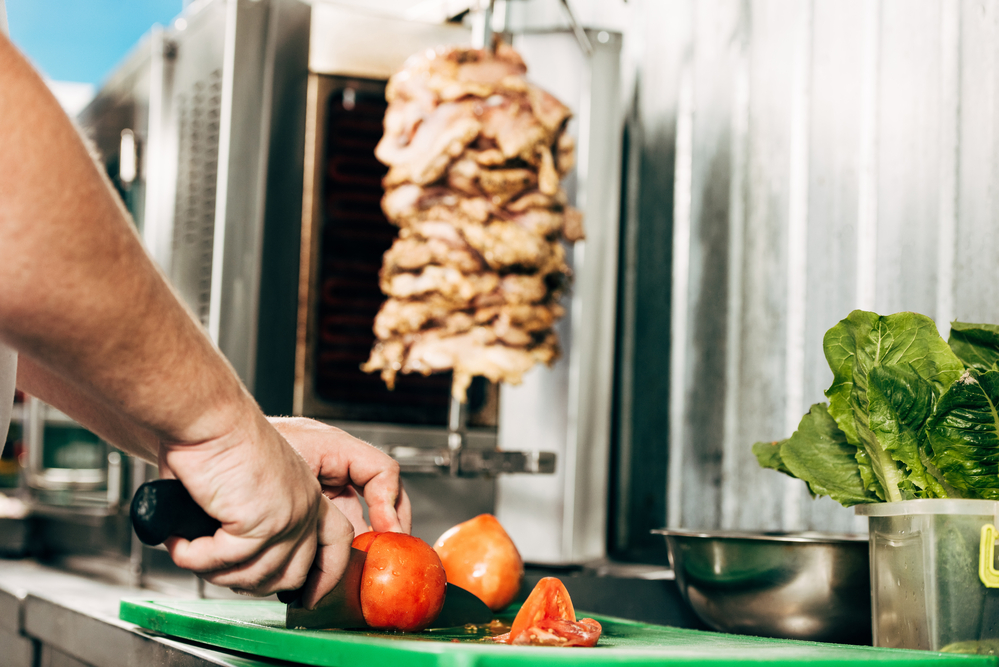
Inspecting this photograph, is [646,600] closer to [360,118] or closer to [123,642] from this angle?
[123,642]

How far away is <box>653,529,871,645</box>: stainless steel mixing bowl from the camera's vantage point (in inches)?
47.1

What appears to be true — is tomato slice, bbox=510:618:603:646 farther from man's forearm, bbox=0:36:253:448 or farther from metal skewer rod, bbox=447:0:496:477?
metal skewer rod, bbox=447:0:496:477

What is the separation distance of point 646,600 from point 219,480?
96 centimetres

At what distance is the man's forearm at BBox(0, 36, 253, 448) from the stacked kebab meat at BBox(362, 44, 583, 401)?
1.02 meters

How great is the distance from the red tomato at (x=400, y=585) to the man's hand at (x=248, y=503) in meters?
0.17

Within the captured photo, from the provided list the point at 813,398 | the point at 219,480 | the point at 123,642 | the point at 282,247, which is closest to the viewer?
the point at 219,480

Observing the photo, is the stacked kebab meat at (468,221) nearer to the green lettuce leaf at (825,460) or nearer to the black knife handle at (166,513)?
the green lettuce leaf at (825,460)

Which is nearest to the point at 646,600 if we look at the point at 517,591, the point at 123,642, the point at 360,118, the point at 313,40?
the point at 517,591

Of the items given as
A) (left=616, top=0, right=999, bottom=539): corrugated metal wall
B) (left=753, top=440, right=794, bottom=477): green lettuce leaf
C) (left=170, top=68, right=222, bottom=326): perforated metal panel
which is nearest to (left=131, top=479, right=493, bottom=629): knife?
(left=753, top=440, right=794, bottom=477): green lettuce leaf

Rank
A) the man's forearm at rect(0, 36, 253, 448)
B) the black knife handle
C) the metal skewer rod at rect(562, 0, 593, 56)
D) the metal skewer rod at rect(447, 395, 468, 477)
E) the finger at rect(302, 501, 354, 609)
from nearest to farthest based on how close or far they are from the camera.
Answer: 1. the man's forearm at rect(0, 36, 253, 448)
2. the black knife handle
3. the finger at rect(302, 501, 354, 609)
4. the metal skewer rod at rect(447, 395, 468, 477)
5. the metal skewer rod at rect(562, 0, 593, 56)

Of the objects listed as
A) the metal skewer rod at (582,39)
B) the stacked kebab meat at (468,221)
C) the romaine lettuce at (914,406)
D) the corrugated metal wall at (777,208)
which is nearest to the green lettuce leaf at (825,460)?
the romaine lettuce at (914,406)

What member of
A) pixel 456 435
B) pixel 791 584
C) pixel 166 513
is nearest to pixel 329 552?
pixel 166 513

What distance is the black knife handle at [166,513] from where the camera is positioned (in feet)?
2.56

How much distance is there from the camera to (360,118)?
2.03 m
